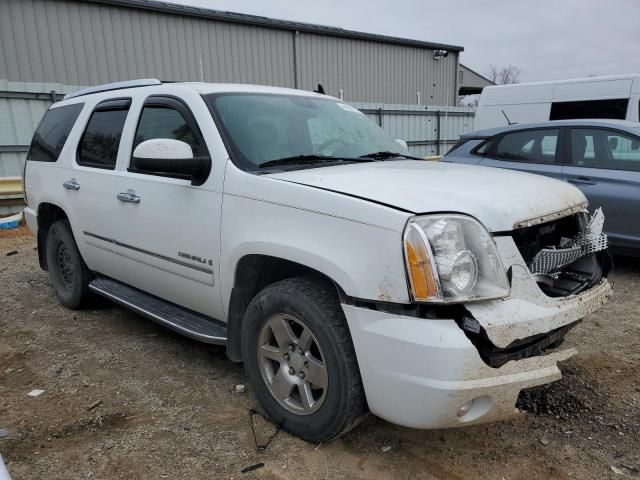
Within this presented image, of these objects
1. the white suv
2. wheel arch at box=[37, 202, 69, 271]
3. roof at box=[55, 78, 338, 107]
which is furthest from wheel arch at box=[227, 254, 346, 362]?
wheel arch at box=[37, 202, 69, 271]

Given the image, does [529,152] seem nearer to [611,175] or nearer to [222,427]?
[611,175]

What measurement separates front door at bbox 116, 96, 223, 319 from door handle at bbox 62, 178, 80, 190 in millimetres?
750

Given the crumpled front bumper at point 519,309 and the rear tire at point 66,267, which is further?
the rear tire at point 66,267

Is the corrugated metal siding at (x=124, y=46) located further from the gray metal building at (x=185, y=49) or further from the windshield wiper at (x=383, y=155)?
the windshield wiper at (x=383, y=155)

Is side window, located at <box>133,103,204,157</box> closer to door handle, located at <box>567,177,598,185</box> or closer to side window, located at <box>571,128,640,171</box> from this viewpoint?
door handle, located at <box>567,177,598,185</box>

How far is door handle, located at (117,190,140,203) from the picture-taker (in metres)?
3.44

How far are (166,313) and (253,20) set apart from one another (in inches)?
692

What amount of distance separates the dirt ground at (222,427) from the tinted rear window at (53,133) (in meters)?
1.77

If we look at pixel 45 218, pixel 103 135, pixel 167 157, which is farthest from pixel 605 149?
pixel 45 218

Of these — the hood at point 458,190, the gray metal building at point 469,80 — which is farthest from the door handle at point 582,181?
the gray metal building at point 469,80

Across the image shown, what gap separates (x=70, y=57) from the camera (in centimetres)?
1562

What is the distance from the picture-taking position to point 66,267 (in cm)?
479

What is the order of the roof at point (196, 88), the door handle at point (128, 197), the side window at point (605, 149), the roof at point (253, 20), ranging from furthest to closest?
the roof at point (253, 20), the side window at point (605, 149), the door handle at point (128, 197), the roof at point (196, 88)

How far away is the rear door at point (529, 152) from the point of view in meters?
5.84
